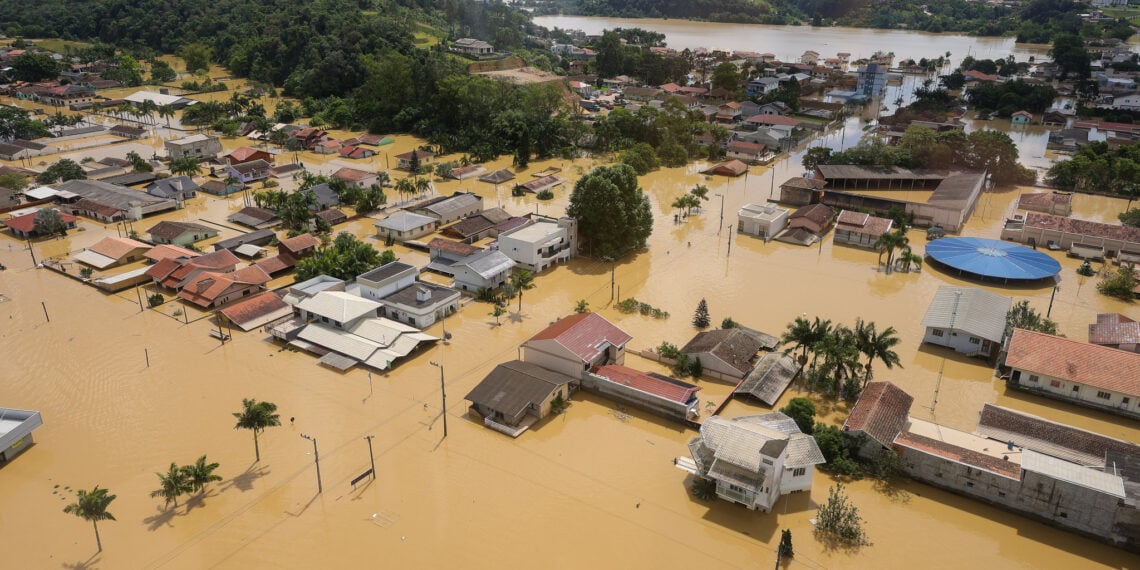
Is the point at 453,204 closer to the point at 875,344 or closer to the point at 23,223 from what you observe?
the point at 23,223

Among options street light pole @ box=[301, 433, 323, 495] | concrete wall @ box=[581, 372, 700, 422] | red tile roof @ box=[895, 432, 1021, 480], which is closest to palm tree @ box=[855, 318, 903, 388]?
red tile roof @ box=[895, 432, 1021, 480]

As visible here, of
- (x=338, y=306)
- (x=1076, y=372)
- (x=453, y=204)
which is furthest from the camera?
(x=453, y=204)

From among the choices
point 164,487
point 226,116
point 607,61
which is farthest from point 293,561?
point 607,61

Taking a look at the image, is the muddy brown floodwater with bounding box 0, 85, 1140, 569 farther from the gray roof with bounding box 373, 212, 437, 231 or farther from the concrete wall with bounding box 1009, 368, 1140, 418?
the gray roof with bounding box 373, 212, 437, 231

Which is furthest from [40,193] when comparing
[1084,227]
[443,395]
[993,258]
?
[1084,227]

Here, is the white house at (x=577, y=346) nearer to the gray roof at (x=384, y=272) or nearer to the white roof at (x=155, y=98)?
the gray roof at (x=384, y=272)

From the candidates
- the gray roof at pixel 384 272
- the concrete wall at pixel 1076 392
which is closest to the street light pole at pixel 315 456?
the gray roof at pixel 384 272
